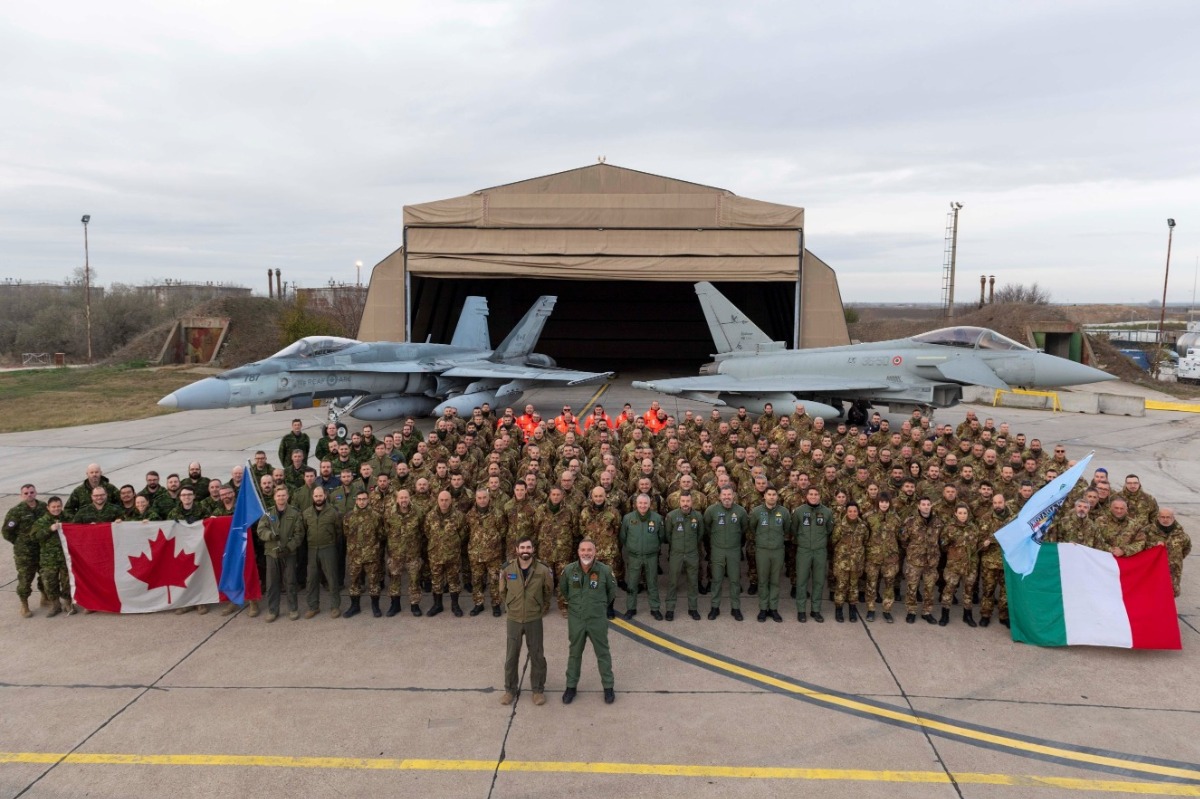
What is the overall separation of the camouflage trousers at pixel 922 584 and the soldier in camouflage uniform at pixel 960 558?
0.12m

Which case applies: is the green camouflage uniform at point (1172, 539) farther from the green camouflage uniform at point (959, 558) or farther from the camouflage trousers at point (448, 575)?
the camouflage trousers at point (448, 575)

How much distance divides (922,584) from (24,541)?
867 centimetres

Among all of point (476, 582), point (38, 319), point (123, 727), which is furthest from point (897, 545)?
point (38, 319)

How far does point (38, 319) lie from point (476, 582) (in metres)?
58.1

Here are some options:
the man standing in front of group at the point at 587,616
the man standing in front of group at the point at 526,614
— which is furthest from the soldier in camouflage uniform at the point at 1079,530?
the man standing in front of group at the point at 526,614

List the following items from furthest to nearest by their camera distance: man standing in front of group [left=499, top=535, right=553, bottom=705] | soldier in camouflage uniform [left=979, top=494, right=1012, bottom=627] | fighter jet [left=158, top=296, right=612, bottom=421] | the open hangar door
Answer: the open hangar door → fighter jet [left=158, top=296, right=612, bottom=421] → soldier in camouflage uniform [left=979, top=494, right=1012, bottom=627] → man standing in front of group [left=499, top=535, right=553, bottom=705]

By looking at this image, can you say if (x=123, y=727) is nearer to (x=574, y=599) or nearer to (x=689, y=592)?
(x=574, y=599)

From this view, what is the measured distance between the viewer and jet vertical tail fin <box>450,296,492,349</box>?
71.3 ft

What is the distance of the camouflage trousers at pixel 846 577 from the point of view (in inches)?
265

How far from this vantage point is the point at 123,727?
16.4ft

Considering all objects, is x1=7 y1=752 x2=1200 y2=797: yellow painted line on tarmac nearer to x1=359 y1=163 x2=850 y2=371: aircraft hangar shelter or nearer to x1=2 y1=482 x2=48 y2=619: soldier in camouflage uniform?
x1=2 y1=482 x2=48 y2=619: soldier in camouflage uniform

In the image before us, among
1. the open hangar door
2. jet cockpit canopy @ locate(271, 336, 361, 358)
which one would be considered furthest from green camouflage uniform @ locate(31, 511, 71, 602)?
the open hangar door

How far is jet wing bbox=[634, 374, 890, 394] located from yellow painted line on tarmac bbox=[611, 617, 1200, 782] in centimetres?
1031

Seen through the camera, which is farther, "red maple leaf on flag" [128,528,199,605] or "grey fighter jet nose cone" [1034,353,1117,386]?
"grey fighter jet nose cone" [1034,353,1117,386]
